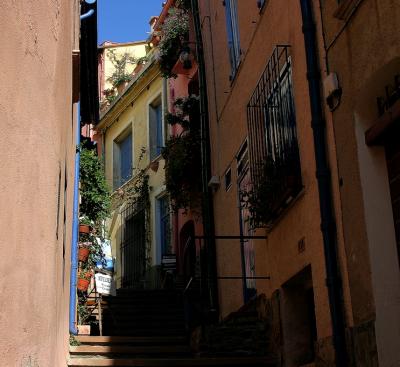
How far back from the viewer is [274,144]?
8969 mm

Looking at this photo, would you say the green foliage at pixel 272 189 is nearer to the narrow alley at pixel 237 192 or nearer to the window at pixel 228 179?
the narrow alley at pixel 237 192

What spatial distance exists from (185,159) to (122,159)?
6.85 metres

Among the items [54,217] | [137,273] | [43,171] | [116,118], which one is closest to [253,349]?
[54,217]

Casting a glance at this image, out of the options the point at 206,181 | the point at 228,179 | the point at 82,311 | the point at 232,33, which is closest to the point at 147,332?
the point at 82,311

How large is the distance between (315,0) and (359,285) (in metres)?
3.10

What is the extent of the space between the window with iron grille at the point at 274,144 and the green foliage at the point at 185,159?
Answer: 4693mm

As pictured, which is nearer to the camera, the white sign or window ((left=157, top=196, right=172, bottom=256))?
the white sign

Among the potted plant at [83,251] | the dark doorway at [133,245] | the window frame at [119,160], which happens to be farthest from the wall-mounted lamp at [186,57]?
the window frame at [119,160]

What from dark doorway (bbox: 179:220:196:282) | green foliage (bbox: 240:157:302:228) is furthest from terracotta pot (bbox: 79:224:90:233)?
green foliage (bbox: 240:157:302:228)

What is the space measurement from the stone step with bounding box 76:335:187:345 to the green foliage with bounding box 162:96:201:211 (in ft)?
16.7

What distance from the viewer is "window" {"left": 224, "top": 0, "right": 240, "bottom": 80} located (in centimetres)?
1181

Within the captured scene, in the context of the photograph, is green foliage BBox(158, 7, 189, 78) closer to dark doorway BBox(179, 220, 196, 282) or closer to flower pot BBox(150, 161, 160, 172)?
flower pot BBox(150, 161, 160, 172)

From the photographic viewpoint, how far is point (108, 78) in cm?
2288

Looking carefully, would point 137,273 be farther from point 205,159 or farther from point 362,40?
point 362,40
